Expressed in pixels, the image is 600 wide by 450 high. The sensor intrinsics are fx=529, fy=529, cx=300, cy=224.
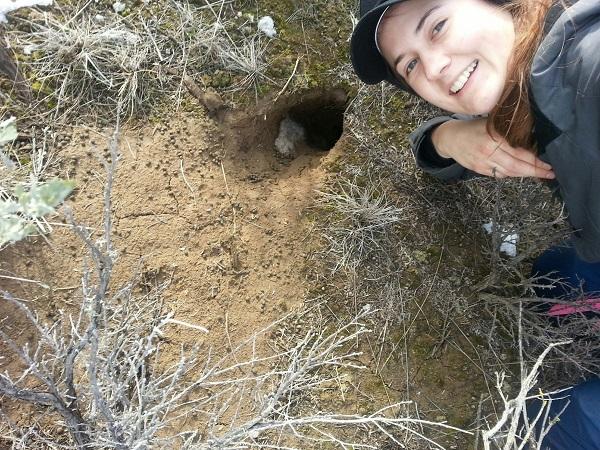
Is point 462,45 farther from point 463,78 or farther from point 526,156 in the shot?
point 526,156

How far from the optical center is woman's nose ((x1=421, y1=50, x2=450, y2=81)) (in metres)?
1.29

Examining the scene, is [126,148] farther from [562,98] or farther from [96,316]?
[562,98]

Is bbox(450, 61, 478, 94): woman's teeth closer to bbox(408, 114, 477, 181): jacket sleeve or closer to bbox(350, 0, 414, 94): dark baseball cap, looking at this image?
bbox(350, 0, 414, 94): dark baseball cap

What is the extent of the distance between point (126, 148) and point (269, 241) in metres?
0.63

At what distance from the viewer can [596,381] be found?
5.71 ft

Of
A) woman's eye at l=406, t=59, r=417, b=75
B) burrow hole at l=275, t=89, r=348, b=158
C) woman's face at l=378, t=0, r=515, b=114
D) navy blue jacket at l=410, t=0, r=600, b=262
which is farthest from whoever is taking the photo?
burrow hole at l=275, t=89, r=348, b=158

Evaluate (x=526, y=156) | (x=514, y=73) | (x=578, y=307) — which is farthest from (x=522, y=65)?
(x=578, y=307)

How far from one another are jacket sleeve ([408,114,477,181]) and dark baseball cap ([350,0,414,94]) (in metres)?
0.22

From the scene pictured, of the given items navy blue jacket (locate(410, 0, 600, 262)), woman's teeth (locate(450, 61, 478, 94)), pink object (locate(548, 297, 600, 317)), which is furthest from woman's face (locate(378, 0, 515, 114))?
pink object (locate(548, 297, 600, 317))

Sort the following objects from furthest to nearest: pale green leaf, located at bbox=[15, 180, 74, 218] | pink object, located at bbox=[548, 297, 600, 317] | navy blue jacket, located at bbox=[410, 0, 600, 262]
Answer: pink object, located at bbox=[548, 297, 600, 317] → navy blue jacket, located at bbox=[410, 0, 600, 262] → pale green leaf, located at bbox=[15, 180, 74, 218]

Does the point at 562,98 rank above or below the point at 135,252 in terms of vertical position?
above

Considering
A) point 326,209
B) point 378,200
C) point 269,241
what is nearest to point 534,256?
point 378,200

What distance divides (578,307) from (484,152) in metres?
0.65

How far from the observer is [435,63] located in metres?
1.30
